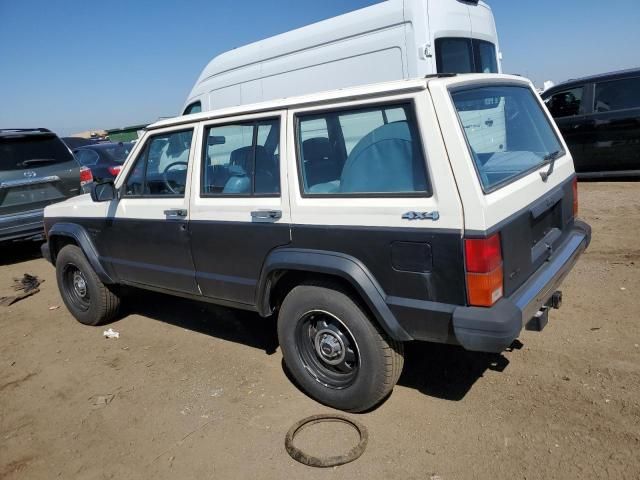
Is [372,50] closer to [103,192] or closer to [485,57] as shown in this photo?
[485,57]

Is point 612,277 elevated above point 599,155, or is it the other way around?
point 599,155

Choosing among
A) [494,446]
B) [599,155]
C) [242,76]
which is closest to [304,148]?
[494,446]

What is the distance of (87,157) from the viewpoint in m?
10.9

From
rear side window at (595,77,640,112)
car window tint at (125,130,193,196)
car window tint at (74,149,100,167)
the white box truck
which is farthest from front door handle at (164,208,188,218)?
car window tint at (74,149,100,167)

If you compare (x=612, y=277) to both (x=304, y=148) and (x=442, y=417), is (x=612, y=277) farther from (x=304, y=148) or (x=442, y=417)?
(x=304, y=148)

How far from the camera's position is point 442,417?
290cm

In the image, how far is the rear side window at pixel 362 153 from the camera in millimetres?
2594

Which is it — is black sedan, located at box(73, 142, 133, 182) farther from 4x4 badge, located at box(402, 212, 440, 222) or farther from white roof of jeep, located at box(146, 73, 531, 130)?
4x4 badge, located at box(402, 212, 440, 222)

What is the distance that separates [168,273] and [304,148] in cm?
157

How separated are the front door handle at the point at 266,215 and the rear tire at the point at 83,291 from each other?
2201mm

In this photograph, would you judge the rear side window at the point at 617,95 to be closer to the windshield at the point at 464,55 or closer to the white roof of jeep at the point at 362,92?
the windshield at the point at 464,55

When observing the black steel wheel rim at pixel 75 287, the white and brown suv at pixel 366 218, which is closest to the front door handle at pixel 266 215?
the white and brown suv at pixel 366 218

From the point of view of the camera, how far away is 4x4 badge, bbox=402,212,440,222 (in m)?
2.43

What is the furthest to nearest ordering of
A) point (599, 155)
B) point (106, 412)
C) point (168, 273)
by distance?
point (599, 155)
point (168, 273)
point (106, 412)
